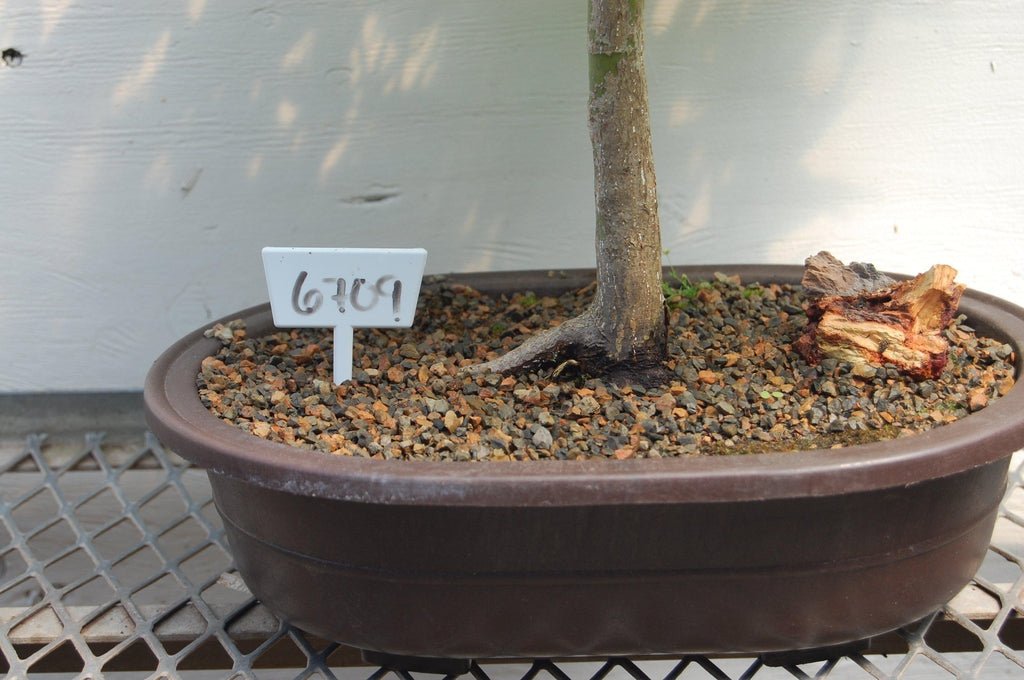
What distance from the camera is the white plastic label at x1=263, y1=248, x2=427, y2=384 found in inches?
37.2

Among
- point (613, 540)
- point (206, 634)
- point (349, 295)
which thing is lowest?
point (206, 634)

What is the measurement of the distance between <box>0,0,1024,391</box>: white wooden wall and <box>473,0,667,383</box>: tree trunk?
1.18ft

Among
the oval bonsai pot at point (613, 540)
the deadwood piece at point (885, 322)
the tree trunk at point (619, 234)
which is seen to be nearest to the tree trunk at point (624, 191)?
the tree trunk at point (619, 234)

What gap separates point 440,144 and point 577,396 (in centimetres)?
53

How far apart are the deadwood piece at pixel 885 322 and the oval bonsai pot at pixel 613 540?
0.41ft

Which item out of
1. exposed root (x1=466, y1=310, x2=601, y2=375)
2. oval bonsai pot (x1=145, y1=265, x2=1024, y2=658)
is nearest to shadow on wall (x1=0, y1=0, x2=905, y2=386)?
exposed root (x1=466, y1=310, x2=601, y2=375)

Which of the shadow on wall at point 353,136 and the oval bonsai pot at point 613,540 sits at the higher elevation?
the shadow on wall at point 353,136

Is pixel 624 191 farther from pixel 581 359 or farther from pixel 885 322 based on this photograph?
pixel 885 322

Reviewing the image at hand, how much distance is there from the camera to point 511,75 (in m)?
1.30

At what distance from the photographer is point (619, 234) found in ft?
3.23

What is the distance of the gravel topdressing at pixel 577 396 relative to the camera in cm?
89

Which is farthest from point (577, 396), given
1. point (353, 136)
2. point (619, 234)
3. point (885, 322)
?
point (353, 136)

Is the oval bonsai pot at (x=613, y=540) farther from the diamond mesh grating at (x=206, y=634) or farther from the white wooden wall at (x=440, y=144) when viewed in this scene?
the white wooden wall at (x=440, y=144)

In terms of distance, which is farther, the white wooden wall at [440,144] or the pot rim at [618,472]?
the white wooden wall at [440,144]
